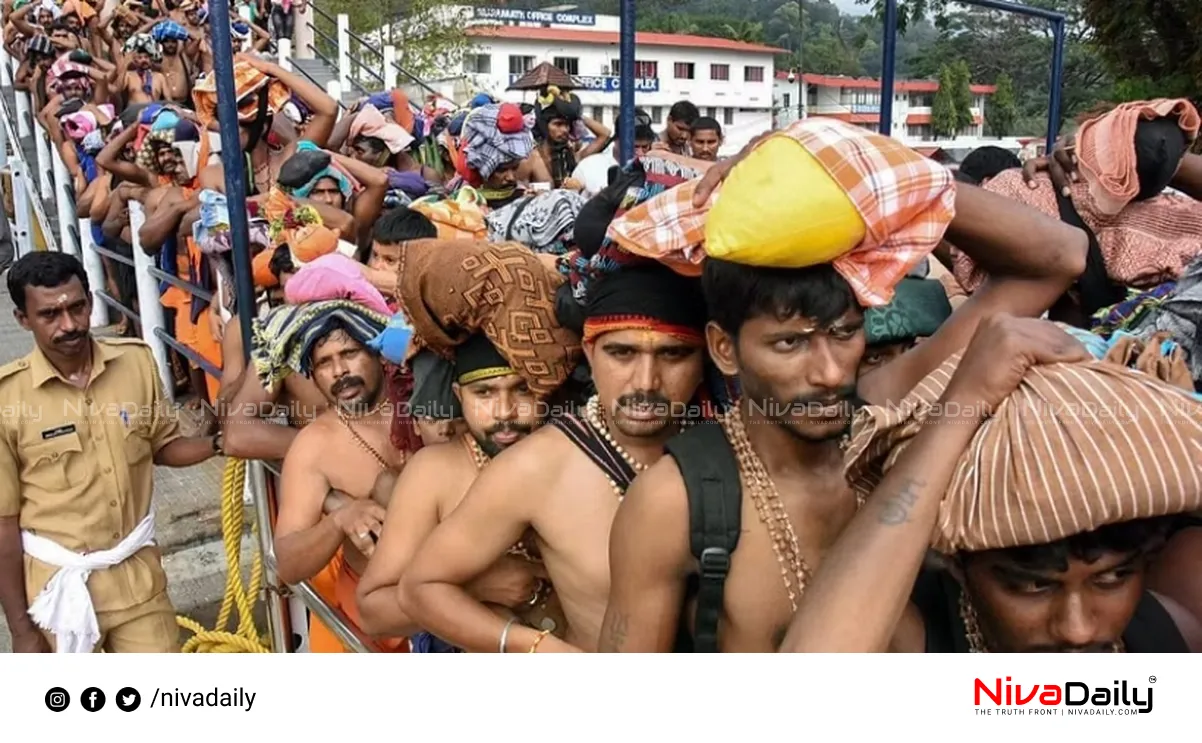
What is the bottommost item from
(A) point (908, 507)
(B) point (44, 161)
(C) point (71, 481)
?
(C) point (71, 481)

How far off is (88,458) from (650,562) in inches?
102

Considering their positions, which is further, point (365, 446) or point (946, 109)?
point (946, 109)

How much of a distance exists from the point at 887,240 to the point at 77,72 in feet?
28.3

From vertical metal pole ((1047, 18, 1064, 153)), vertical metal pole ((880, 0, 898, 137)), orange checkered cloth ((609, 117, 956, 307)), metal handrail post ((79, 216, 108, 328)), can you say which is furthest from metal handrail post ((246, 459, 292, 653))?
metal handrail post ((79, 216, 108, 328))

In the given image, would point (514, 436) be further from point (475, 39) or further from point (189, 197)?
point (475, 39)

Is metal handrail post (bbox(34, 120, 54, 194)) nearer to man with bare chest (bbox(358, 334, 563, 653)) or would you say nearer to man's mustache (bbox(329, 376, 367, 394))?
man's mustache (bbox(329, 376, 367, 394))

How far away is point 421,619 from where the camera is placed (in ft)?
6.22

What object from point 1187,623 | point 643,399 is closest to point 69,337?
point 643,399

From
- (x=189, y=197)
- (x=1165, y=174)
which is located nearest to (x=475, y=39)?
(x=189, y=197)

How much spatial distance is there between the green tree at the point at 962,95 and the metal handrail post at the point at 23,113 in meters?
35.2

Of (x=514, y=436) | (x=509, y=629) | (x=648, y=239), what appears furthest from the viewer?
(x=514, y=436)
